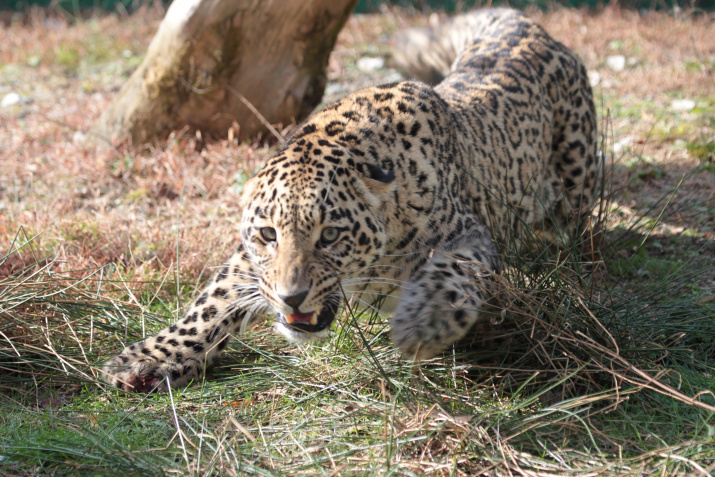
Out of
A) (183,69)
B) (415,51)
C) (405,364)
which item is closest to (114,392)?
(405,364)

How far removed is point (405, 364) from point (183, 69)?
5.22 meters

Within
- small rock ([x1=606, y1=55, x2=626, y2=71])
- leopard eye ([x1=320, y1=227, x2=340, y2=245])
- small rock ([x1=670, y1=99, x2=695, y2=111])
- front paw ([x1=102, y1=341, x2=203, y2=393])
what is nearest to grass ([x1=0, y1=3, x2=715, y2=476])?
front paw ([x1=102, y1=341, x2=203, y2=393])

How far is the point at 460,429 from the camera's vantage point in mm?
3449

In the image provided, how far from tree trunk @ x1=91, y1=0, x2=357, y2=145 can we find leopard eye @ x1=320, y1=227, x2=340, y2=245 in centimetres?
390

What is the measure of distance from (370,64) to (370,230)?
7754mm

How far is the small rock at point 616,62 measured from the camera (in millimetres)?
11430

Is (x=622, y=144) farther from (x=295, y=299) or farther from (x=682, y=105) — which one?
Result: (x=295, y=299)


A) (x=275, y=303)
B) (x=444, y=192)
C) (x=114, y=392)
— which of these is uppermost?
(x=444, y=192)

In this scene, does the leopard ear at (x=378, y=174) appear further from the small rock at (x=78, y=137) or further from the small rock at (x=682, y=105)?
the small rock at (x=682, y=105)

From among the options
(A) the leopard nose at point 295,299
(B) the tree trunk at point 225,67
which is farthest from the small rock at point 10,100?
(A) the leopard nose at point 295,299

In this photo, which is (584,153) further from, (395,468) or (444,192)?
(395,468)

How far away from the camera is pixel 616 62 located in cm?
1152

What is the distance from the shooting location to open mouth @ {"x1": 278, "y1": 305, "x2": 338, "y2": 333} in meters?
4.07

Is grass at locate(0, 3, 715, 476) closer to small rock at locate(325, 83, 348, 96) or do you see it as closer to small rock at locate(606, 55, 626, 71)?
small rock at locate(325, 83, 348, 96)
